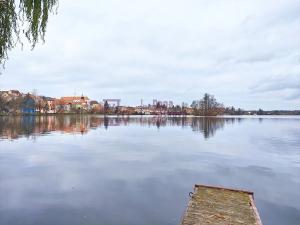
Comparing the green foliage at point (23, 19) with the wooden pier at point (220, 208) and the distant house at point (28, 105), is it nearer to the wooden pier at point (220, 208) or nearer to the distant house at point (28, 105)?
the wooden pier at point (220, 208)

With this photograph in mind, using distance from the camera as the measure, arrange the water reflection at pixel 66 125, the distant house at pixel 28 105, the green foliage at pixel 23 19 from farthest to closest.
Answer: the distant house at pixel 28 105 < the water reflection at pixel 66 125 < the green foliage at pixel 23 19

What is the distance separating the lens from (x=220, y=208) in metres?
11.7

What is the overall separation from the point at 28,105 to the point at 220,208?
155 meters

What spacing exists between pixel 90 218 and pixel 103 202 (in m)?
2.06

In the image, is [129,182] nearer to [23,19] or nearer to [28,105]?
[23,19]

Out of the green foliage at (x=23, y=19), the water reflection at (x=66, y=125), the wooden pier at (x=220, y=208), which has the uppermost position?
the green foliage at (x=23, y=19)

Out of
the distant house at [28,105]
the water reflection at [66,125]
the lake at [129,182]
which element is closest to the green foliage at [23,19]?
the lake at [129,182]

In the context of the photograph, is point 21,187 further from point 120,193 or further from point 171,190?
point 171,190

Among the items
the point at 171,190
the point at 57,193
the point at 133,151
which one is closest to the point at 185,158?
the point at 133,151

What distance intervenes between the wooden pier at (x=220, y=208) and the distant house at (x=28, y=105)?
150867mm

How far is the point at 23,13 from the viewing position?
8.74 meters

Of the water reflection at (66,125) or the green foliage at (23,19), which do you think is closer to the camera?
the green foliage at (23,19)

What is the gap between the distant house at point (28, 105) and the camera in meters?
152

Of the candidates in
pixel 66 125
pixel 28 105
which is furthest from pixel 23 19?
pixel 28 105
